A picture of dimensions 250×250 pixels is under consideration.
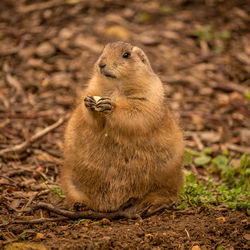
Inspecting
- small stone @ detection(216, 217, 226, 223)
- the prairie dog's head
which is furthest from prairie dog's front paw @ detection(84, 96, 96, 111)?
small stone @ detection(216, 217, 226, 223)

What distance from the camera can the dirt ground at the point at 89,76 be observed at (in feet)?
12.3

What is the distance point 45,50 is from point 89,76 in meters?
3.49

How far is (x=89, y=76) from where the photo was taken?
16.1 feet

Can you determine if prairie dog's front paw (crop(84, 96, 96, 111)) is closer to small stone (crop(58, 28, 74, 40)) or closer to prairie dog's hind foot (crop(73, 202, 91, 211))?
prairie dog's hind foot (crop(73, 202, 91, 211))

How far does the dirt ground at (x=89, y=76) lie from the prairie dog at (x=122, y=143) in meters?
0.29

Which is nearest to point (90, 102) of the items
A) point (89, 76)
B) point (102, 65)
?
point (102, 65)

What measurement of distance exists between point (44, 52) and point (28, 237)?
16.7ft

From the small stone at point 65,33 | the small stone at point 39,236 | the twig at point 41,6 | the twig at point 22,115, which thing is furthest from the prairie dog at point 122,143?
the twig at point 41,6

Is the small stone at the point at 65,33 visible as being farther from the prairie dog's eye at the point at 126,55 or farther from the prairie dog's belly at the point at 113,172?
the prairie dog's belly at the point at 113,172

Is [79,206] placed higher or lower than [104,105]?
lower

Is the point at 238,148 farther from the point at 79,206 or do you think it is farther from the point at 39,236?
the point at 39,236

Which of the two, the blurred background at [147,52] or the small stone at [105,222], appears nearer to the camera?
the small stone at [105,222]

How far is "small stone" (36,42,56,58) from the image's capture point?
8.05m

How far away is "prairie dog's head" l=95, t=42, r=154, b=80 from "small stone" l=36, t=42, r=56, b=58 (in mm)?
3773
